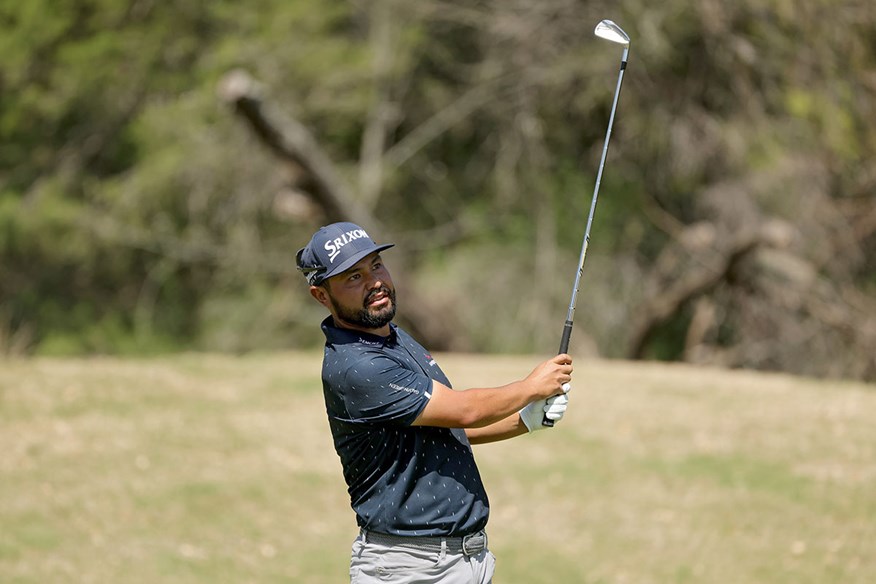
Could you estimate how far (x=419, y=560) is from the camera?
3.83 meters

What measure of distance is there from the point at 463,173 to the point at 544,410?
1926 centimetres

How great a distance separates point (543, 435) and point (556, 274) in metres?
9.92

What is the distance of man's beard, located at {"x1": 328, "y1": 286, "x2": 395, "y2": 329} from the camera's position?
3.88 meters

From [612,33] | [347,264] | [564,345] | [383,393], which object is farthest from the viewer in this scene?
[612,33]

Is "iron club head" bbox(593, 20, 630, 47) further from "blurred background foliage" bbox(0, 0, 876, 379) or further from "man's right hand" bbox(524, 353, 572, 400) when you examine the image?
"blurred background foliage" bbox(0, 0, 876, 379)

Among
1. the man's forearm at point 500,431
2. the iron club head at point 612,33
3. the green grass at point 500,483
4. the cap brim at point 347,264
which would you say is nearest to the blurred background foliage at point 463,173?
the green grass at point 500,483

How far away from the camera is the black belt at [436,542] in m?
3.84

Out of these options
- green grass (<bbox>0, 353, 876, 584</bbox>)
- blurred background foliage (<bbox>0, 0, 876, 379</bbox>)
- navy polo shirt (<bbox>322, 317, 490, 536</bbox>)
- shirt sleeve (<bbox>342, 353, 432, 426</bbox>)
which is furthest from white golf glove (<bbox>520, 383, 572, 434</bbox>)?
blurred background foliage (<bbox>0, 0, 876, 379</bbox>)

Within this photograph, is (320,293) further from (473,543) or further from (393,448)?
(473,543)

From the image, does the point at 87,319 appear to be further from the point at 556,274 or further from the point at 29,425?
the point at 29,425

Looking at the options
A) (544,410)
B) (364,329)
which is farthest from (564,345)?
(364,329)

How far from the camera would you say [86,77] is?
71.9 ft

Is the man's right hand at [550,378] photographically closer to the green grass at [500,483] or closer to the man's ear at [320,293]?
the man's ear at [320,293]

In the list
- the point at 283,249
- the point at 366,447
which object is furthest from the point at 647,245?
the point at 366,447
